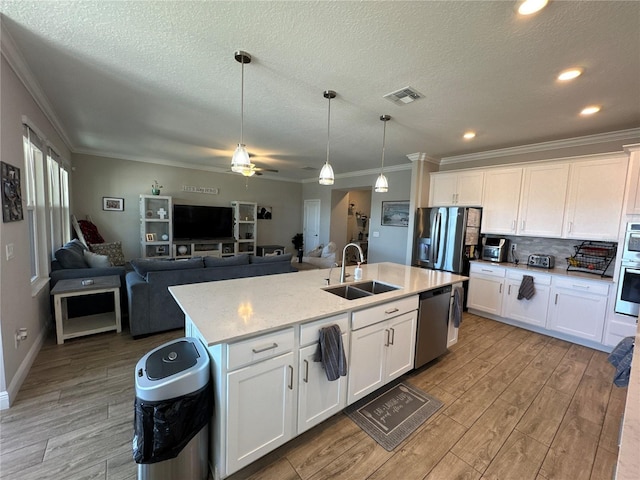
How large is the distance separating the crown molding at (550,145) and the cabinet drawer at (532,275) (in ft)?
6.05

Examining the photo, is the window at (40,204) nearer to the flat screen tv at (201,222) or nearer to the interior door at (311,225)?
the flat screen tv at (201,222)

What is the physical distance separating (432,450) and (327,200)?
656 centimetres

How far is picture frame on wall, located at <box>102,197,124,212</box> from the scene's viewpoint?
5.68 m

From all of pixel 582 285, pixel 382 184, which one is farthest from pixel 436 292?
pixel 582 285

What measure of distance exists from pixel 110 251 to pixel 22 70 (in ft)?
11.5

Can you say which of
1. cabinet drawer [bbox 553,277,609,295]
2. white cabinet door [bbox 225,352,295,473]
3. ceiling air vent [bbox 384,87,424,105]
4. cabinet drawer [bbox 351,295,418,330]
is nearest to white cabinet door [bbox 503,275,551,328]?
cabinet drawer [bbox 553,277,609,295]

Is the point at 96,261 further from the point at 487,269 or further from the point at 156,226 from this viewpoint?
the point at 487,269

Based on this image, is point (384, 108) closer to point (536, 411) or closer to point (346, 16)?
point (346, 16)

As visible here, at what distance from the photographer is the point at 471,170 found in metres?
4.39

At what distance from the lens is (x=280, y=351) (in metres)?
1.56

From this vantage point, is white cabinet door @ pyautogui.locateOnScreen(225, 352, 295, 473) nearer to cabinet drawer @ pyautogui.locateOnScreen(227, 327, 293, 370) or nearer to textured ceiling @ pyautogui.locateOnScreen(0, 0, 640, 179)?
cabinet drawer @ pyautogui.locateOnScreen(227, 327, 293, 370)

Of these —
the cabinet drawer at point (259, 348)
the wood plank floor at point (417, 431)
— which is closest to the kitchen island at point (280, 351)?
the cabinet drawer at point (259, 348)

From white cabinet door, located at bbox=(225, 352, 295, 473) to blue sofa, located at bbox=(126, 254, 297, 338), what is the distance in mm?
2100

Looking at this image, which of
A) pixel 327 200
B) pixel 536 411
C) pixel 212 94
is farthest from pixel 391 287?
pixel 327 200
